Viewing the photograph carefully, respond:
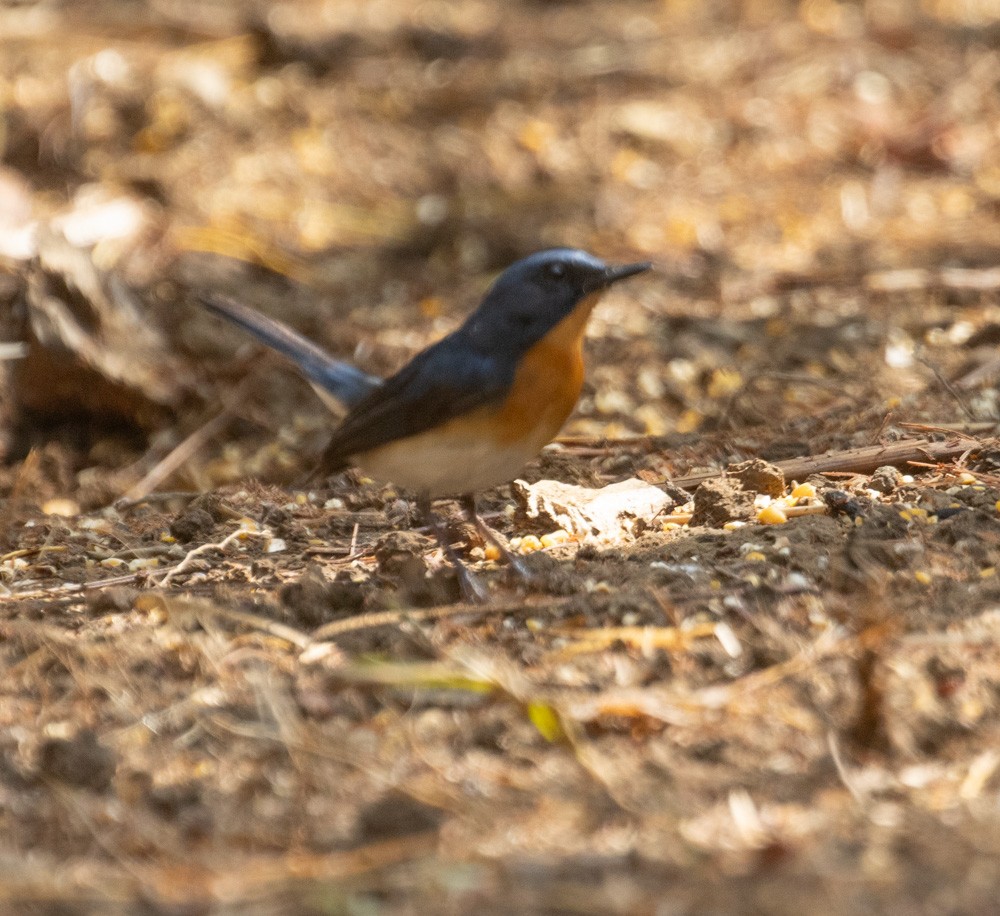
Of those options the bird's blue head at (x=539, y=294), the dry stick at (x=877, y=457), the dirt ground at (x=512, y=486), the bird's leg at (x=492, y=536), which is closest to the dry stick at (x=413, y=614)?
the dirt ground at (x=512, y=486)

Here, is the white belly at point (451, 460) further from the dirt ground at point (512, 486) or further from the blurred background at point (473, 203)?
the blurred background at point (473, 203)

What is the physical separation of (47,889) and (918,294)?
5183mm

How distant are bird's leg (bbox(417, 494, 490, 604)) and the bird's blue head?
25.1 inches

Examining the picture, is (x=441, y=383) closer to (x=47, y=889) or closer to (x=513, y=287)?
(x=513, y=287)

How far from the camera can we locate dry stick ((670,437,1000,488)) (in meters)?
5.16

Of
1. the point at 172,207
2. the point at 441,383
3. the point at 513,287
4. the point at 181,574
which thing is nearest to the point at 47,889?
the point at 181,574

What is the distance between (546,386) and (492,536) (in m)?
0.58

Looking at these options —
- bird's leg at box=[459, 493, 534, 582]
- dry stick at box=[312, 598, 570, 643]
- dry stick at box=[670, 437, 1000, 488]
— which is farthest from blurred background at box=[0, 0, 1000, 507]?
dry stick at box=[312, 598, 570, 643]

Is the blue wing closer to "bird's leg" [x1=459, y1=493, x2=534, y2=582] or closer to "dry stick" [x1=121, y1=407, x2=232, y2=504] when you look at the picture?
"bird's leg" [x1=459, y1=493, x2=534, y2=582]

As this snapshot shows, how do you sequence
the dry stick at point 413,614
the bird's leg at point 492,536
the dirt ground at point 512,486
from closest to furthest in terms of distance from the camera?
the dirt ground at point 512,486, the dry stick at point 413,614, the bird's leg at point 492,536

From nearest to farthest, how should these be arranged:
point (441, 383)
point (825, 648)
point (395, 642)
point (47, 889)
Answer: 1. point (47, 889)
2. point (825, 648)
3. point (395, 642)
4. point (441, 383)

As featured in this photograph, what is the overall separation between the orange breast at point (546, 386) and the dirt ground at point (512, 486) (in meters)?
0.40

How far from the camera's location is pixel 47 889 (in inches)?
119

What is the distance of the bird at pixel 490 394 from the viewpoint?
4.76 meters
